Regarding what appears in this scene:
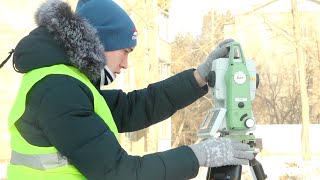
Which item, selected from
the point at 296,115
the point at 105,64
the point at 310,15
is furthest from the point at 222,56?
the point at 310,15

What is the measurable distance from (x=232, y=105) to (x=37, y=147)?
0.66 m

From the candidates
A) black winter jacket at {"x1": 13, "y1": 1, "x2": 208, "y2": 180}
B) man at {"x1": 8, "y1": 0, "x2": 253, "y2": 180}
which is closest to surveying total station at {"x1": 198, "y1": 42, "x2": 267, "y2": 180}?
man at {"x1": 8, "y1": 0, "x2": 253, "y2": 180}

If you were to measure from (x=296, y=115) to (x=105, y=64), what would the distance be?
24099 mm

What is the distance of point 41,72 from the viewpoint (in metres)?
1.45

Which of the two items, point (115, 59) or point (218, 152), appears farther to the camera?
point (115, 59)

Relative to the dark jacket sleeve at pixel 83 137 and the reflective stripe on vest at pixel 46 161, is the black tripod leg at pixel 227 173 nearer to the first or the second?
the dark jacket sleeve at pixel 83 137

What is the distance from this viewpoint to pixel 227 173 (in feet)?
5.64

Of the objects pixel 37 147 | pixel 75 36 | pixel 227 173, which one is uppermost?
pixel 75 36

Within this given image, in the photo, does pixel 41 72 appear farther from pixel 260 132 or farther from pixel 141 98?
pixel 260 132

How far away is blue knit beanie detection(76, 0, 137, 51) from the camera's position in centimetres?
166

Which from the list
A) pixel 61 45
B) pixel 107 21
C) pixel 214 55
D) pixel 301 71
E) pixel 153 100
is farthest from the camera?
pixel 301 71

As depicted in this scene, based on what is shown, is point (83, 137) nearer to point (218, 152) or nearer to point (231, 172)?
point (218, 152)

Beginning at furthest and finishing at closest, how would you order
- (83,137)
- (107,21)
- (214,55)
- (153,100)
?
(153,100) < (214,55) < (107,21) < (83,137)

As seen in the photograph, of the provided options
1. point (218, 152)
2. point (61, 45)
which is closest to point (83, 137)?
point (61, 45)
